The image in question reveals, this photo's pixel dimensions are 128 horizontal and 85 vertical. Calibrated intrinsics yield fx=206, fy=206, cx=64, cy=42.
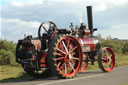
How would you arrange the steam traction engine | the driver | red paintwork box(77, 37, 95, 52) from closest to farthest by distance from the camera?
the steam traction engine < red paintwork box(77, 37, 95, 52) < the driver

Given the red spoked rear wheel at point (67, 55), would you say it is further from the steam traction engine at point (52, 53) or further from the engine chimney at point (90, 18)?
the engine chimney at point (90, 18)

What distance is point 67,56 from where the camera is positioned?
33.3 ft

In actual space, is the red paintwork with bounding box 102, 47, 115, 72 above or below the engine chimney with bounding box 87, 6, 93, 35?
below

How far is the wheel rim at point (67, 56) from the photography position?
9979 millimetres

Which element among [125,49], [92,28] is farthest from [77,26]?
[125,49]

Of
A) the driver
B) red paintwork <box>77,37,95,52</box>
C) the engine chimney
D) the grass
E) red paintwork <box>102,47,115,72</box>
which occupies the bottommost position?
the grass

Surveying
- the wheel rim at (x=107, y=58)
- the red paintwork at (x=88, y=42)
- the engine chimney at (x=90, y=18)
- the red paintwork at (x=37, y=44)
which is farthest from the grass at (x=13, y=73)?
the engine chimney at (x=90, y=18)

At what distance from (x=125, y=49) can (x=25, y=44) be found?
34830 mm

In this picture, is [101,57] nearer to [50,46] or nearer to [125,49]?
[50,46]

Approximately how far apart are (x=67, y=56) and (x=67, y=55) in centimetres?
5

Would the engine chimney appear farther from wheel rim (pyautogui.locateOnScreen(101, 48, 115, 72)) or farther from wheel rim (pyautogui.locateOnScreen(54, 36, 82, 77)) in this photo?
wheel rim (pyautogui.locateOnScreen(54, 36, 82, 77))

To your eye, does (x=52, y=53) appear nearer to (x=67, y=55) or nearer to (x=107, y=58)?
(x=67, y=55)

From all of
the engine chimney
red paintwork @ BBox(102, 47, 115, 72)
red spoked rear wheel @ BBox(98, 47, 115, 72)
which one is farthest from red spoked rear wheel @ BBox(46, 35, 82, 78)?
the engine chimney

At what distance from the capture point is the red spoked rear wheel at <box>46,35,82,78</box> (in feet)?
31.8
